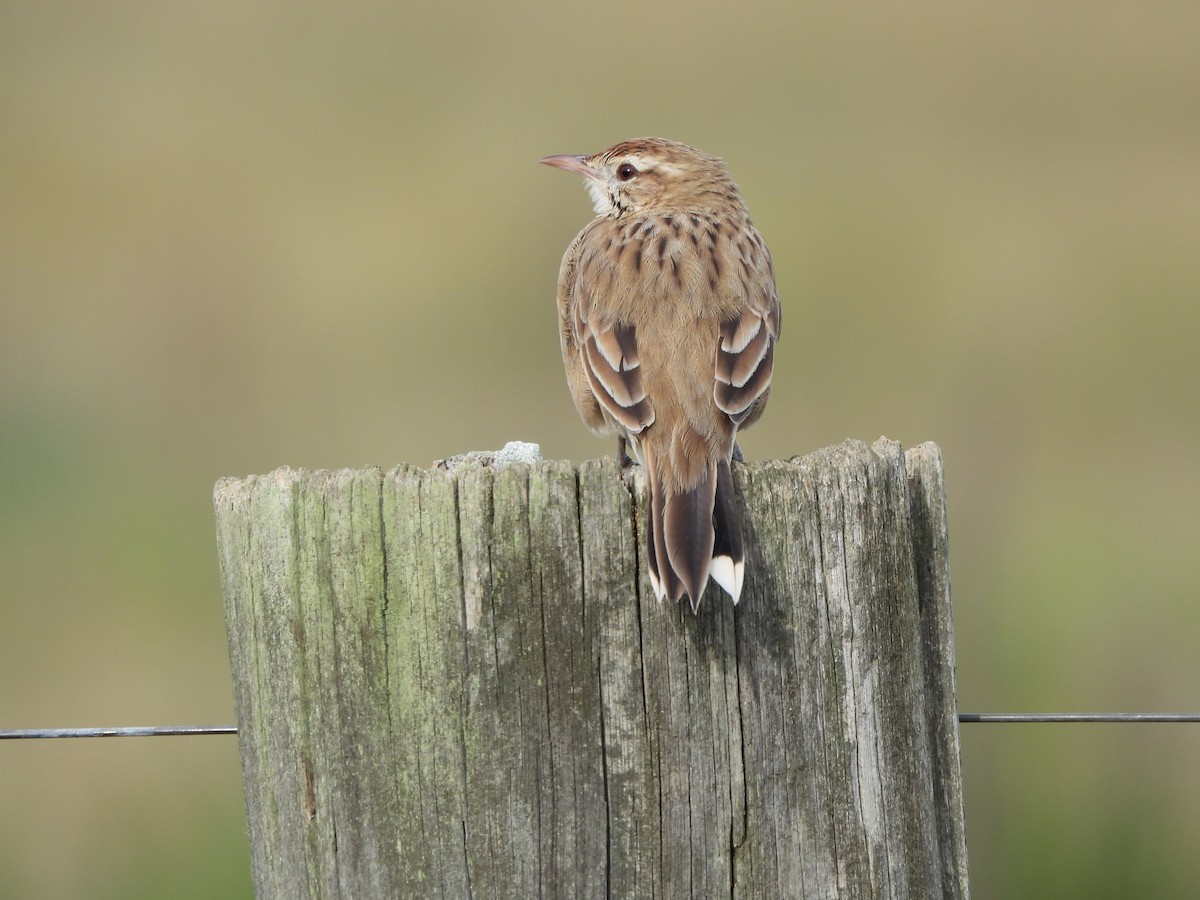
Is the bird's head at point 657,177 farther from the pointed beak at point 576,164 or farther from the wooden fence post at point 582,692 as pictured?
the wooden fence post at point 582,692

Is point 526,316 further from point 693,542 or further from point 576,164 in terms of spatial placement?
point 693,542

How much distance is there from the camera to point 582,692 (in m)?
3.04

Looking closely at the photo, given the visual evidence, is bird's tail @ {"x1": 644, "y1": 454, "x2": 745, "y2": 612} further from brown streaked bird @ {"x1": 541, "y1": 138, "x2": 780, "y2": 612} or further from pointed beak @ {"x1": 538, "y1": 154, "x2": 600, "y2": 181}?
pointed beak @ {"x1": 538, "y1": 154, "x2": 600, "y2": 181}

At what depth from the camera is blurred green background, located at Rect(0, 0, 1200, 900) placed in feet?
23.5

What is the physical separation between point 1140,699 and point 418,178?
7.97 meters

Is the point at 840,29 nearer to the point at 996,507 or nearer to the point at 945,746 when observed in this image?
the point at 996,507

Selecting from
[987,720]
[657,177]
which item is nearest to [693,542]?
[987,720]

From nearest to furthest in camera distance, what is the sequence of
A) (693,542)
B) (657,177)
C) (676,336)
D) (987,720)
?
(693,542) < (987,720) < (676,336) < (657,177)

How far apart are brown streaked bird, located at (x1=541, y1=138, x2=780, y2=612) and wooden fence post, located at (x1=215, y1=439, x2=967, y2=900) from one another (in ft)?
0.36

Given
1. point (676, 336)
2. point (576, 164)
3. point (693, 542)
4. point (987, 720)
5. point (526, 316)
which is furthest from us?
point (526, 316)

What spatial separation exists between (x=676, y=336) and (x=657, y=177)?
2046 mm

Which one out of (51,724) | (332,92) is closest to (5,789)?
(51,724)

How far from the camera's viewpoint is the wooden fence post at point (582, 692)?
120 inches

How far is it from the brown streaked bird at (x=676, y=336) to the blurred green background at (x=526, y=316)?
2.55 m
